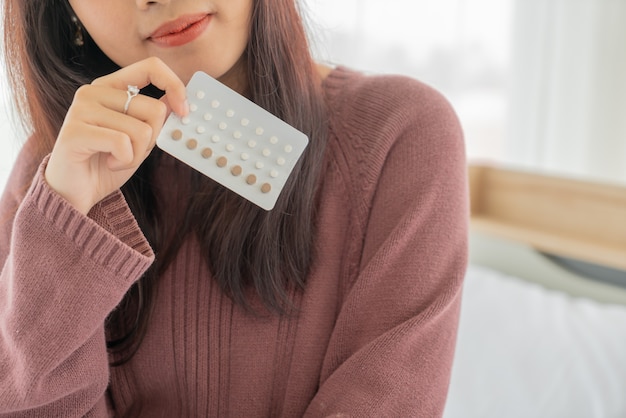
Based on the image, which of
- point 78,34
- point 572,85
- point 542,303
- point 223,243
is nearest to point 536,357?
point 542,303

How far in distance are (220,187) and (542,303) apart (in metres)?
0.70

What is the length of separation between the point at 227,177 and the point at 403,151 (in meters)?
0.22

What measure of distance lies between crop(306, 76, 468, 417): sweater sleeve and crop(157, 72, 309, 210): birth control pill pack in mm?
151

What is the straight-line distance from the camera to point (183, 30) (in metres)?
0.69

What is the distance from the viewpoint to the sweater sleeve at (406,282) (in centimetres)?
70

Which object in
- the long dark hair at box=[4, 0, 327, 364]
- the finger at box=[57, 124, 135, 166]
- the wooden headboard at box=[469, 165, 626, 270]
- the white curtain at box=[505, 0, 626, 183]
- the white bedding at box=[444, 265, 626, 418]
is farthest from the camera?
the white curtain at box=[505, 0, 626, 183]

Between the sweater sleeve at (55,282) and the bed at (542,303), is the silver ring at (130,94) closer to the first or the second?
the sweater sleeve at (55,282)

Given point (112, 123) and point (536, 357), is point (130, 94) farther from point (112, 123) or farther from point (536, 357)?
point (536, 357)

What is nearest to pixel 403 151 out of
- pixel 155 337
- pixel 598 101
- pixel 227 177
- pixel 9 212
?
pixel 227 177

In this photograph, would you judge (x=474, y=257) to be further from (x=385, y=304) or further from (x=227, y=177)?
(x=227, y=177)

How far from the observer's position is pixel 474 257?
5.42 ft

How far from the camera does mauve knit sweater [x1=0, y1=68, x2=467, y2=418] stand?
0.66 m

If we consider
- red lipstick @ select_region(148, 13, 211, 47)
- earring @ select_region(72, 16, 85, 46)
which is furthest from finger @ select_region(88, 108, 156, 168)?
earring @ select_region(72, 16, 85, 46)

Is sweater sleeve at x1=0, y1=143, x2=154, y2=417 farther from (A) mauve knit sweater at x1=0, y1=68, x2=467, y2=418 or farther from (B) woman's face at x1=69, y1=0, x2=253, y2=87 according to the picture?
(B) woman's face at x1=69, y1=0, x2=253, y2=87
